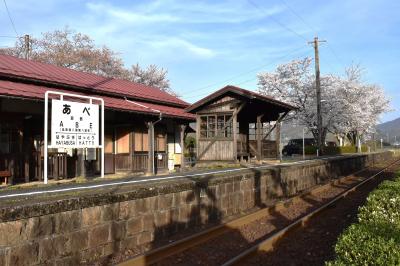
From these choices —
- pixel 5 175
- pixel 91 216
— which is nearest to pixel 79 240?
pixel 91 216

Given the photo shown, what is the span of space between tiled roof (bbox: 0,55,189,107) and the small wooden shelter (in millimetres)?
2937

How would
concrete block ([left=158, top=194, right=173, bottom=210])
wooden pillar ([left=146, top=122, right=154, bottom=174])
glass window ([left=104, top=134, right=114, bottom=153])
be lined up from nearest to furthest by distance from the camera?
concrete block ([left=158, top=194, right=173, bottom=210])
wooden pillar ([left=146, top=122, right=154, bottom=174])
glass window ([left=104, top=134, right=114, bottom=153])

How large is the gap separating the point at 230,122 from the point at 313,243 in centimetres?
1272

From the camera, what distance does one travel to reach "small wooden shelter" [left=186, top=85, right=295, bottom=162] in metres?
20.3

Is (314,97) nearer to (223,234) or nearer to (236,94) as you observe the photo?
(236,94)

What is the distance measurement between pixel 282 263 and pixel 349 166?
896 inches

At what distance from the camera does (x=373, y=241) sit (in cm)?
459

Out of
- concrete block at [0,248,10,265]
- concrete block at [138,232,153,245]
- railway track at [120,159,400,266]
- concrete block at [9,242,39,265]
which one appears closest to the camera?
concrete block at [0,248,10,265]

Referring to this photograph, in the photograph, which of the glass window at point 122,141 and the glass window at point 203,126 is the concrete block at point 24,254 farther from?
the glass window at point 203,126

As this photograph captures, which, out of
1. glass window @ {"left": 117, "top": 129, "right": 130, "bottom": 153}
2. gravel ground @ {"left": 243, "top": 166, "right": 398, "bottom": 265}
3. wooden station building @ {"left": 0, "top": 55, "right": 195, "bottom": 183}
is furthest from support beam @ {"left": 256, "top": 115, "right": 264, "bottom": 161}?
gravel ground @ {"left": 243, "top": 166, "right": 398, "bottom": 265}

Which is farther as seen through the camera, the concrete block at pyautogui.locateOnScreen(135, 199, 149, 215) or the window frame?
the window frame

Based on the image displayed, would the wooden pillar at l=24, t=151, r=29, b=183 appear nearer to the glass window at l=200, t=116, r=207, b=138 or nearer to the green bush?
the glass window at l=200, t=116, r=207, b=138

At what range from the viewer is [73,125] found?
10.6m

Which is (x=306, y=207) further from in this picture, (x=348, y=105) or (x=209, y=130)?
(x=348, y=105)
